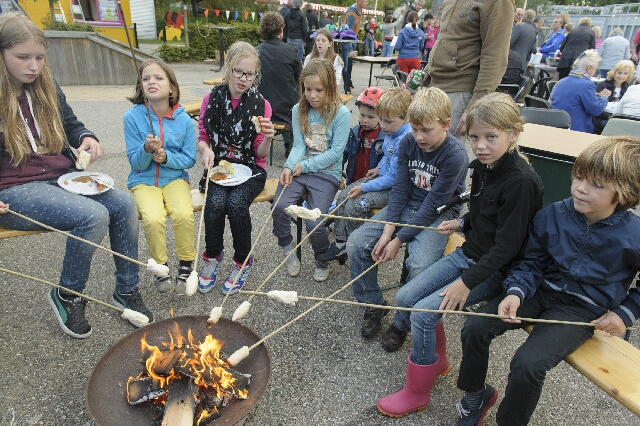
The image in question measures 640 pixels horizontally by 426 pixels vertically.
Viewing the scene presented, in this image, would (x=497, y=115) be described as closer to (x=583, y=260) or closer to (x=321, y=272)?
(x=583, y=260)

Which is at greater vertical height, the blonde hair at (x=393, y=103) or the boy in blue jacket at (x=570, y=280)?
the blonde hair at (x=393, y=103)

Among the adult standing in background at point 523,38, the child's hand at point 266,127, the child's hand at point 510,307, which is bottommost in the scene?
the child's hand at point 510,307

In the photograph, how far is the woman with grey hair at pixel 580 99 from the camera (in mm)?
5312

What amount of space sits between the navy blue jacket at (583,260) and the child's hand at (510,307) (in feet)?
0.11

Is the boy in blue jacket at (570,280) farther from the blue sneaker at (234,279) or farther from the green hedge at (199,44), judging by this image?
the green hedge at (199,44)

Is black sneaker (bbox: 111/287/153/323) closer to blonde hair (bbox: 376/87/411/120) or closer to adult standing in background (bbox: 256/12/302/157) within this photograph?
blonde hair (bbox: 376/87/411/120)

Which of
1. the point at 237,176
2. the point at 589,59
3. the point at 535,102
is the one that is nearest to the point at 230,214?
the point at 237,176

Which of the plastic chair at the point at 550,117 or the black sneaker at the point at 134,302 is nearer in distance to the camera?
the black sneaker at the point at 134,302

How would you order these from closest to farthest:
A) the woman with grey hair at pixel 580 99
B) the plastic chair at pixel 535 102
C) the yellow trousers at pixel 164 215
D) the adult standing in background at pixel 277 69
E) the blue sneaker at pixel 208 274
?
the yellow trousers at pixel 164 215
the blue sneaker at pixel 208 274
the woman with grey hair at pixel 580 99
the adult standing in background at pixel 277 69
the plastic chair at pixel 535 102

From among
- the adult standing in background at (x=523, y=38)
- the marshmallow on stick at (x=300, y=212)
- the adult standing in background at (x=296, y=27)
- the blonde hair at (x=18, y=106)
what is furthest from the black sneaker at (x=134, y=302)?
the adult standing in background at (x=523, y=38)

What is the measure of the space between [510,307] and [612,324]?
419mm

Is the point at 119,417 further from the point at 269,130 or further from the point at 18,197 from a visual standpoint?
the point at 269,130

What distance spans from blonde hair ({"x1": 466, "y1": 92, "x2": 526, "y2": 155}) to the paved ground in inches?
58.7

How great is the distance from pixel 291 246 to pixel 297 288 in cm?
41
